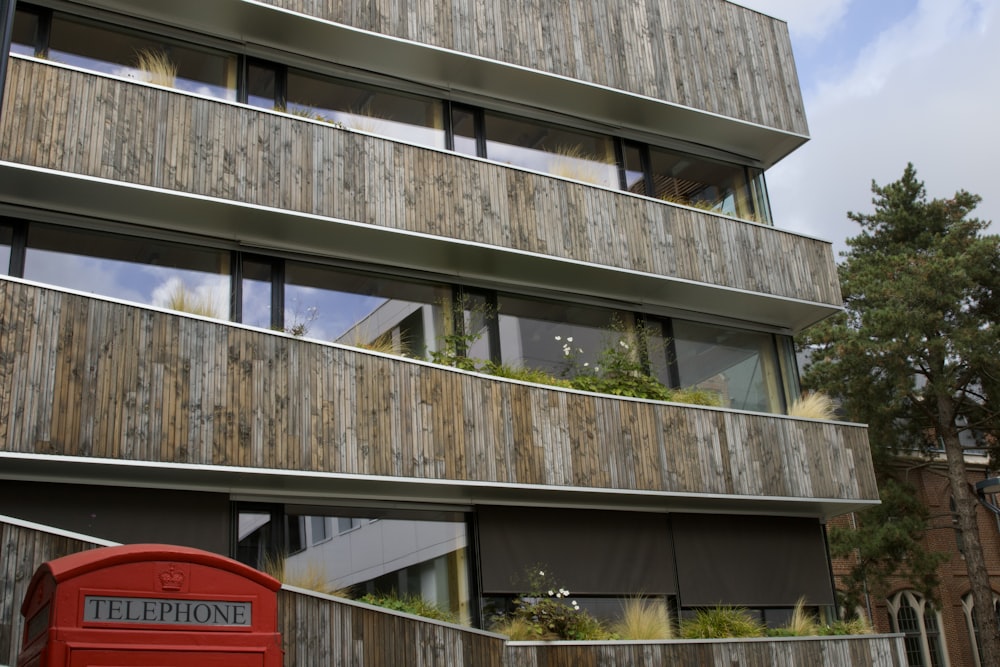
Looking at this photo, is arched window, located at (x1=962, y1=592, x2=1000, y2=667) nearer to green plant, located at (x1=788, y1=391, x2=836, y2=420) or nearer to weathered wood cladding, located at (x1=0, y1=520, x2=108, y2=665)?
green plant, located at (x1=788, y1=391, x2=836, y2=420)

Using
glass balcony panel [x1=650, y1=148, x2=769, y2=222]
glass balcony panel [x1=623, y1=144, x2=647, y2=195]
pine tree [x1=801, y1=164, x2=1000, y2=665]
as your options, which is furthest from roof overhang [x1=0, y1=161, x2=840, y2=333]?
pine tree [x1=801, y1=164, x2=1000, y2=665]

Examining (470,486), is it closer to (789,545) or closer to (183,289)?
(183,289)

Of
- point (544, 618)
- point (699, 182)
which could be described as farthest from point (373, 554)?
point (699, 182)

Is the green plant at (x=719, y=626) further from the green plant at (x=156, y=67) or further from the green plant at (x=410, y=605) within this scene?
the green plant at (x=156, y=67)

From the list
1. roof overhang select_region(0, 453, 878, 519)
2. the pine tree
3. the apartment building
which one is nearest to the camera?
roof overhang select_region(0, 453, 878, 519)

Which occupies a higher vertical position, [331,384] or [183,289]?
[183,289]

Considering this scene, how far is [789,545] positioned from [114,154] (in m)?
11.6

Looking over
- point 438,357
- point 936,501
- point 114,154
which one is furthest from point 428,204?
point 936,501

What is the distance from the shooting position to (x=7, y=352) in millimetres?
11391

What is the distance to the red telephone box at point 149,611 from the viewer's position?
21.0 ft

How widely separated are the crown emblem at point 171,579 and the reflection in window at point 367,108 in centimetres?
962

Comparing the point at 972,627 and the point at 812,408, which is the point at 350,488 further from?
the point at 972,627

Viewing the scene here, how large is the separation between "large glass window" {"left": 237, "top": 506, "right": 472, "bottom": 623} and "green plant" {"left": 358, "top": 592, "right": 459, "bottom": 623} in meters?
0.07

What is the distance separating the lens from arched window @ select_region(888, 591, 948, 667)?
123ft
